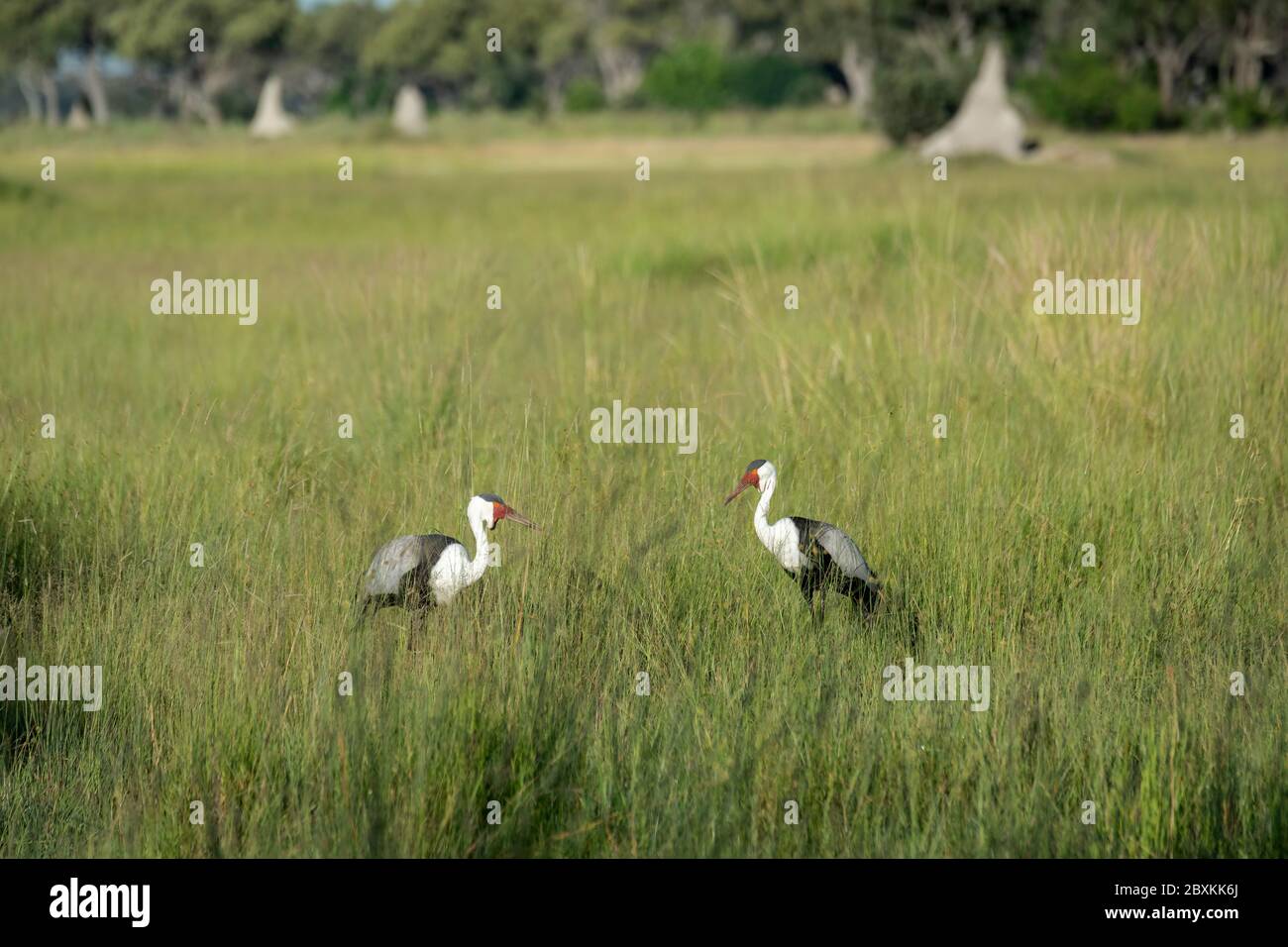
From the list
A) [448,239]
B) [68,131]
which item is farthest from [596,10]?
[448,239]

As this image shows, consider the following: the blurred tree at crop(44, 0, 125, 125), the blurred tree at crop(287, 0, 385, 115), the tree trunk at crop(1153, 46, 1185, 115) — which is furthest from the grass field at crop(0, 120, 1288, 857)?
the blurred tree at crop(287, 0, 385, 115)

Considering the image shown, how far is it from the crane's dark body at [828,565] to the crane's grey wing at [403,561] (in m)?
1.13

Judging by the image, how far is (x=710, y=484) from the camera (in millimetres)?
5902

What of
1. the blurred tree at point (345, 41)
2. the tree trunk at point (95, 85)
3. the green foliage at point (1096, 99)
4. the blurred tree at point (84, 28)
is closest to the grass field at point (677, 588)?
the green foliage at point (1096, 99)

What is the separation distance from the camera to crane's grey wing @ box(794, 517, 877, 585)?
4.69m

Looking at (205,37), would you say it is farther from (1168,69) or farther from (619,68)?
(1168,69)

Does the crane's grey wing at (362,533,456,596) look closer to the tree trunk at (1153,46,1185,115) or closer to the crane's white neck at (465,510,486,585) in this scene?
the crane's white neck at (465,510,486,585)

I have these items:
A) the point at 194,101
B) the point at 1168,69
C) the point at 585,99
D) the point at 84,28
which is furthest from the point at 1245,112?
the point at 84,28

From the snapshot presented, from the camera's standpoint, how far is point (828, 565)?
475 centimetres

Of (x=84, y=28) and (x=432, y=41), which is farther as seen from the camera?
(x=432, y=41)

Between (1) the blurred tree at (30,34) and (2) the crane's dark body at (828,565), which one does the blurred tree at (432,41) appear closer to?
(1) the blurred tree at (30,34)

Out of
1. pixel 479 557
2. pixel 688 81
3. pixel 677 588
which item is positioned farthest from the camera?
pixel 688 81

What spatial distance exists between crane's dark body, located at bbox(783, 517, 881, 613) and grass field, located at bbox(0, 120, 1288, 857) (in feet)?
0.34

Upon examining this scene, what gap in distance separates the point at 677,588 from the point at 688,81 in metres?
64.3
